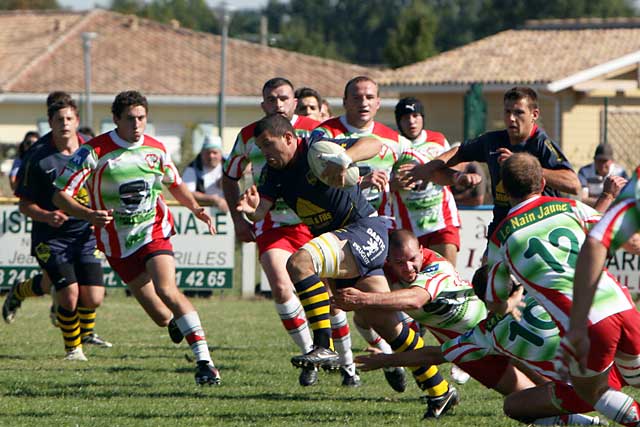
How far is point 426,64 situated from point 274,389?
24811mm

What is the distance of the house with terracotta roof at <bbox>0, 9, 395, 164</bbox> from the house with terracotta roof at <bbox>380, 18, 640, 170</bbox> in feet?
23.0

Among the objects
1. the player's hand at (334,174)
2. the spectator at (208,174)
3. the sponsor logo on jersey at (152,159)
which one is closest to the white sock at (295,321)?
the sponsor logo on jersey at (152,159)

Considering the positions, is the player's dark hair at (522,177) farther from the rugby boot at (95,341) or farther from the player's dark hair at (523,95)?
the rugby boot at (95,341)

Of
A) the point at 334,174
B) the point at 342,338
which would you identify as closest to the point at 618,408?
the point at 334,174

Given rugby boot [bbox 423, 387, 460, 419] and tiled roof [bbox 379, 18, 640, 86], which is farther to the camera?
tiled roof [bbox 379, 18, 640, 86]

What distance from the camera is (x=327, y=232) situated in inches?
308

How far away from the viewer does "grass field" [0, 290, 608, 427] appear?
7328 mm

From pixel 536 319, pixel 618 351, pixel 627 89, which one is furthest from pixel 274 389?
pixel 627 89

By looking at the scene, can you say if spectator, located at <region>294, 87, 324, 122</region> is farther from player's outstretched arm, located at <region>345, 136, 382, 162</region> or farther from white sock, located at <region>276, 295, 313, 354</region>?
player's outstretched arm, located at <region>345, 136, 382, 162</region>

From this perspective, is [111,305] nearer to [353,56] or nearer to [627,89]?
[627,89]

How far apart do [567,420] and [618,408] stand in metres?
1.02

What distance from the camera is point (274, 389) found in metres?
8.56

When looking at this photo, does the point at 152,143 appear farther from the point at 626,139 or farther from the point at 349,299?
the point at 626,139

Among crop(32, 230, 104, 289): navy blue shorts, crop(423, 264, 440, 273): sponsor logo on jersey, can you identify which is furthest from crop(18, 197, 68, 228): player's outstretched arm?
crop(423, 264, 440, 273): sponsor logo on jersey
